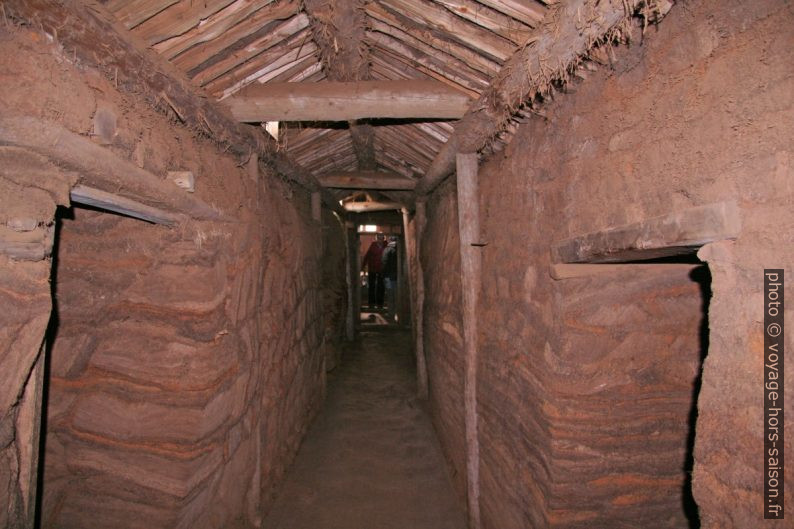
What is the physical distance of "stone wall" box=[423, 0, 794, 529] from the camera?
37.3 inches

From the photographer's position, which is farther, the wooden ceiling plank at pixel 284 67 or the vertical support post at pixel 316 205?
the vertical support post at pixel 316 205

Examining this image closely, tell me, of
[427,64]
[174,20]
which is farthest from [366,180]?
[174,20]

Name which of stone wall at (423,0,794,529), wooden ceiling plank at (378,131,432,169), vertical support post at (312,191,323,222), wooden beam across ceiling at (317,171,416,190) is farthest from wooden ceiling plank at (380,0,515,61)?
vertical support post at (312,191,323,222)

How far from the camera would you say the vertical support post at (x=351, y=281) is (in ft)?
28.3

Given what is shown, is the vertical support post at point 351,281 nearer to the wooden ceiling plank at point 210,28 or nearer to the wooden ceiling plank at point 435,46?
the wooden ceiling plank at point 435,46

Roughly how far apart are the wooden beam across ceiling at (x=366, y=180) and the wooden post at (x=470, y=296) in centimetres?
202

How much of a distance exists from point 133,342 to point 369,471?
2462 millimetres

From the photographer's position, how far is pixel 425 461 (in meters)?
3.87

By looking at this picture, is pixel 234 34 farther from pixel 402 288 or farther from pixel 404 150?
pixel 402 288

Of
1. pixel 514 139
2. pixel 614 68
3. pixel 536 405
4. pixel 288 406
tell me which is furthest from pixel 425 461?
pixel 614 68

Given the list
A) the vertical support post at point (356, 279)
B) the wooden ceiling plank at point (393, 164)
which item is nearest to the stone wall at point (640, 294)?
the wooden ceiling plank at point (393, 164)

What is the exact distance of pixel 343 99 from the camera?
226 cm

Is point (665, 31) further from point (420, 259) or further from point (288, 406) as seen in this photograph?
point (420, 259)

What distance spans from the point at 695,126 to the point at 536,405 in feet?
4.50
